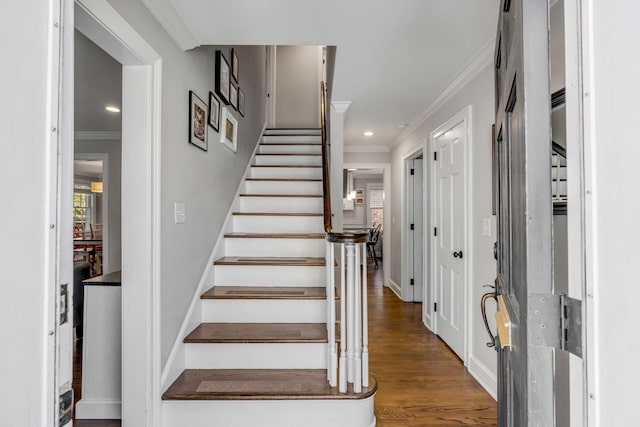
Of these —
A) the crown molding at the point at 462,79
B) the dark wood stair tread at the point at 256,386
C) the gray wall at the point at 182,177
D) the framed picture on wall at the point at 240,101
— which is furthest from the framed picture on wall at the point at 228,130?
the crown molding at the point at 462,79

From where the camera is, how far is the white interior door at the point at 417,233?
461cm

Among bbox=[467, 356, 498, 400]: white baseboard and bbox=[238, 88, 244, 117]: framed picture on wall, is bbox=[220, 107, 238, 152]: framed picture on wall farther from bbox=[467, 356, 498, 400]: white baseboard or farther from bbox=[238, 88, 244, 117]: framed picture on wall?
bbox=[467, 356, 498, 400]: white baseboard

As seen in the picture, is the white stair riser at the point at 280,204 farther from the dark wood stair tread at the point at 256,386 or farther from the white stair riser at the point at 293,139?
the dark wood stair tread at the point at 256,386

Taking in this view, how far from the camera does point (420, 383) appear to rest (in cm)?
238

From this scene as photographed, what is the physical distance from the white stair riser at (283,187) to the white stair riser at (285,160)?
577 mm

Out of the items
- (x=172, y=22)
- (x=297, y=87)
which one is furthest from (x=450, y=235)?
(x=297, y=87)

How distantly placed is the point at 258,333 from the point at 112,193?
153 inches

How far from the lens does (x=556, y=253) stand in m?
1.05

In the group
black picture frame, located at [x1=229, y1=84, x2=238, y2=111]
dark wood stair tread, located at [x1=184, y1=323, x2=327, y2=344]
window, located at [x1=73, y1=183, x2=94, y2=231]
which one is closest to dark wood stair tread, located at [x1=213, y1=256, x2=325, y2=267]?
dark wood stair tread, located at [x1=184, y1=323, x2=327, y2=344]

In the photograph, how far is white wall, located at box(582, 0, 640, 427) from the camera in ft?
1.44

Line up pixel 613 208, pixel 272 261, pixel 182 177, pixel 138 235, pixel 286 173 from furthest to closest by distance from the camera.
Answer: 1. pixel 286 173
2. pixel 272 261
3. pixel 182 177
4. pixel 138 235
5. pixel 613 208

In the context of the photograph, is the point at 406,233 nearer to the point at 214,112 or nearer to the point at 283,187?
the point at 283,187

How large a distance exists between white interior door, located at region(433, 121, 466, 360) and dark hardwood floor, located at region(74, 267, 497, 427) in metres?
0.23

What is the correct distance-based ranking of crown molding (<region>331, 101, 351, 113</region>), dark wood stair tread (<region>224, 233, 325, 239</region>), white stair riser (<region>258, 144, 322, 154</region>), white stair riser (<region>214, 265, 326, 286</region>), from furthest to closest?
1. white stair riser (<region>258, 144, 322, 154</region>)
2. crown molding (<region>331, 101, 351, 113</region>)
3. dark wood stair tread (<region>224, 233, 325, 239</region>)
4. white stair riser (<region>214, 265, 326, 286</region>)
